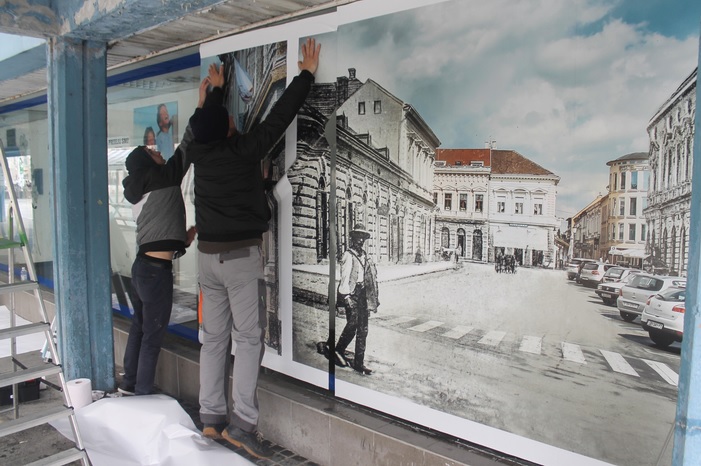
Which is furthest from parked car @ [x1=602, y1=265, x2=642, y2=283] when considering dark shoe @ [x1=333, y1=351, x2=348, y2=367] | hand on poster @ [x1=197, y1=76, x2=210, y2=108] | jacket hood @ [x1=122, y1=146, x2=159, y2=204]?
jacket hood @ [x1=122, y1=146, x2=159, y2=204]

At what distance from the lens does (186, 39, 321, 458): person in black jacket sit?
3.36m

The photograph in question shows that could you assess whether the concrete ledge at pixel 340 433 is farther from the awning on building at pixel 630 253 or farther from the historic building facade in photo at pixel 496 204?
the awning on building at pixel 630 253

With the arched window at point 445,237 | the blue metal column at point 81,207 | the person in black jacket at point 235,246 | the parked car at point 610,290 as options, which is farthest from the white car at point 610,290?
the blue metal column at point 81,207

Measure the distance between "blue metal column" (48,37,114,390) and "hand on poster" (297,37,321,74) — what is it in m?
2.02

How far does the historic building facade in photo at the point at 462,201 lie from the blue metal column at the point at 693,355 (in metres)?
1.33

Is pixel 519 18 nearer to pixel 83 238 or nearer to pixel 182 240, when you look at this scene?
pixel 182 240

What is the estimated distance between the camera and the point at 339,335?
342cm

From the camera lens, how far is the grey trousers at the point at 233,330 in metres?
3.38

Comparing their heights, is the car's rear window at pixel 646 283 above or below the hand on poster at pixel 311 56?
below

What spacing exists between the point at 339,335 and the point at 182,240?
1664 mm

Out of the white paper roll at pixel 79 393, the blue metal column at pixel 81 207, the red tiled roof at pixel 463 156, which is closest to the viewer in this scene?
the red tiled roof at pixel 463 156

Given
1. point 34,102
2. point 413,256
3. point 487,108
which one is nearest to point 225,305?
point 413,256

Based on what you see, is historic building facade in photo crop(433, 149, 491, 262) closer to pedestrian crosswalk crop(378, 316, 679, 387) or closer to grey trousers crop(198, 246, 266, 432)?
pedestrian crosswalk crop(378, 316, 679, 387)

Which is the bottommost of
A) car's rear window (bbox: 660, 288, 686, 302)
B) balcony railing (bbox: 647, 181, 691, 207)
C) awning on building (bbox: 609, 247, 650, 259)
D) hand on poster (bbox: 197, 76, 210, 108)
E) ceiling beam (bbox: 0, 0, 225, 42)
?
car's rear window (bbox: 660, 288, 686, 302)
